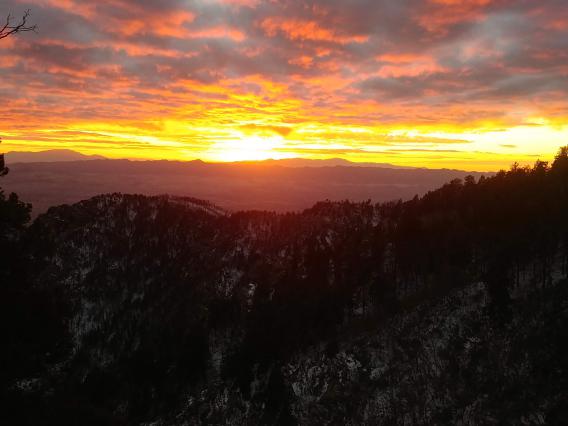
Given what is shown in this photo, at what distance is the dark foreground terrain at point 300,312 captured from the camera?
1981 inches

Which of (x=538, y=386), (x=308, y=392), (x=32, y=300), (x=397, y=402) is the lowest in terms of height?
(x=308, y=392)

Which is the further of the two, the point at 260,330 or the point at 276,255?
the point at 276,255

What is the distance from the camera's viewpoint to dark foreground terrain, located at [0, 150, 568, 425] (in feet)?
165

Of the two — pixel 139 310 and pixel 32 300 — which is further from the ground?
pixel 32 300

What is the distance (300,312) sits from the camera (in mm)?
101438

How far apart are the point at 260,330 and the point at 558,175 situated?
89485 mm

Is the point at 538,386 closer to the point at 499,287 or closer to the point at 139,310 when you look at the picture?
the point at 499,287

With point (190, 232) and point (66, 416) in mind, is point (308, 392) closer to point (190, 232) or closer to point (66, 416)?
point (66, 416)

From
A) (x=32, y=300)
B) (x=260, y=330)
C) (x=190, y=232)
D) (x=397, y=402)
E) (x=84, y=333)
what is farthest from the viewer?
(x=190, y=232)

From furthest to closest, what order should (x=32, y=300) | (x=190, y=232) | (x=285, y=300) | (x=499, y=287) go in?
(x=190, y=232)
(x=285, y=300)
(x=499, y=287)
(x=32, y=300)

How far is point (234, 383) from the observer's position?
293 ft

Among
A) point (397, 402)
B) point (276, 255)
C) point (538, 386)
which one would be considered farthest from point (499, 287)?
point (276, 255)

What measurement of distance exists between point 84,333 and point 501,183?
137057 millimetres

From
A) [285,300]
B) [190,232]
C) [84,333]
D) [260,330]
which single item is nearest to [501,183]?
[285,300]
